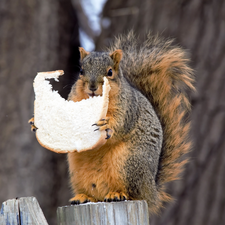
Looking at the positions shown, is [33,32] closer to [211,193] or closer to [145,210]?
[211,193]

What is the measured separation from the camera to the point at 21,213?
3.98 ft

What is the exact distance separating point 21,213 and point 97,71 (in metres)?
0.76

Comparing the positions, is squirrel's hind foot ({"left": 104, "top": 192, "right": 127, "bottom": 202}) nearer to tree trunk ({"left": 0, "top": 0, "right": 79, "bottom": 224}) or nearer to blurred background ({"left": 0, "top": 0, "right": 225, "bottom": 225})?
blurred background ({"left": 0, "top": 0, "right": 225, "bottom": 225})

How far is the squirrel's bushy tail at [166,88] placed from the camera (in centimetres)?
212

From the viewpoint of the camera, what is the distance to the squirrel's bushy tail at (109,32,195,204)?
2119mm

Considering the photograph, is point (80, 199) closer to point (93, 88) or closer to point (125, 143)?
point (125, 143)

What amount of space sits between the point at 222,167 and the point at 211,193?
0.60 ft

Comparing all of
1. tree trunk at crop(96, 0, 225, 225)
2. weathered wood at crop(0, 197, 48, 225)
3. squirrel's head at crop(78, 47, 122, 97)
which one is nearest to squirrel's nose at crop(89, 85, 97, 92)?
squirrel's head at crop(78, 47, 122, 97)

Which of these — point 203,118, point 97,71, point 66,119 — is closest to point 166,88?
point 203,118

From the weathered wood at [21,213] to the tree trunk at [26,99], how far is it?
1.60m

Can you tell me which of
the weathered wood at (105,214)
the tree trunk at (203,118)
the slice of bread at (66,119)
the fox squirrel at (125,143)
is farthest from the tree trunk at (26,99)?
the weathered wood at (105,214)

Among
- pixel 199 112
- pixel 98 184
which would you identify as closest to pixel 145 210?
pixel 98 184

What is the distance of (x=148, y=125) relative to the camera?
1.92 metres

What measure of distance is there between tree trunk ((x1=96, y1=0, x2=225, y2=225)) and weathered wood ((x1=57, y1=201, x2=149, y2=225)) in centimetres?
123
